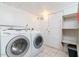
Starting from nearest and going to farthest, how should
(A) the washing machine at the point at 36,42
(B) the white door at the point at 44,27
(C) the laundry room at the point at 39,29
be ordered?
1. (C) the laundry room at the point at 39,29
2. (A) the washing machine at the point at 36,42
3. (B) the white door at the point at 44,27

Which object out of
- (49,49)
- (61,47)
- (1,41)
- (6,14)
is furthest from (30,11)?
(61,47)

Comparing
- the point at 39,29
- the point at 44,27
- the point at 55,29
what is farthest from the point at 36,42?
the point at 55,29

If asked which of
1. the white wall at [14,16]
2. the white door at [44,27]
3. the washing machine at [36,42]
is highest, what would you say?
the white wall at [14,16]

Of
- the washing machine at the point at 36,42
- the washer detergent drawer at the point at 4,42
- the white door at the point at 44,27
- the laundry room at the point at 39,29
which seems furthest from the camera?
the white door at the point at 44,27

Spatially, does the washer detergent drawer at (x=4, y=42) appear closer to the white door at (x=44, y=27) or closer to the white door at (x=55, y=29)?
the white door at (x=44, y=27)

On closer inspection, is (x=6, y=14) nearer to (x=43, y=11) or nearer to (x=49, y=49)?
(x=43, y=11)

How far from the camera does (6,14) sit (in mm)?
1271

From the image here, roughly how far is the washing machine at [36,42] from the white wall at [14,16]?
269mm

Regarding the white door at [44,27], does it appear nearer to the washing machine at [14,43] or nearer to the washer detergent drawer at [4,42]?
the washing machine at [14,43]

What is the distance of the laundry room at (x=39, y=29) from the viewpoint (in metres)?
1.03

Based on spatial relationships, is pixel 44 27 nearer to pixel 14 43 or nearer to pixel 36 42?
pixel 36 42

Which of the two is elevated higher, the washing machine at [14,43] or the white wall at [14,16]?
the white wall at [14,16]

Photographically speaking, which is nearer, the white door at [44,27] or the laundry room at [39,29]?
the laundry room at [39,29]

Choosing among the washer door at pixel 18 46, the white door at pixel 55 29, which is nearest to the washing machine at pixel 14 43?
the washer door at pixel 18 46
